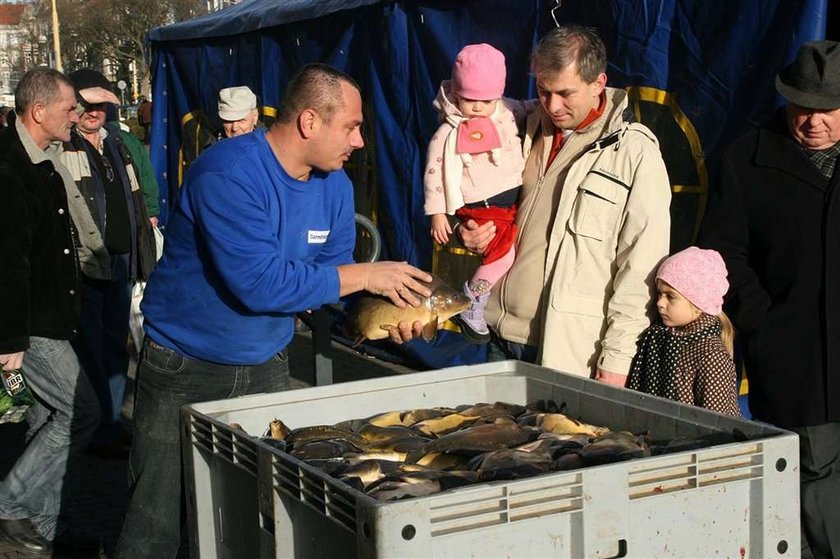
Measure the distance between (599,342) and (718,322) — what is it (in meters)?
0.42

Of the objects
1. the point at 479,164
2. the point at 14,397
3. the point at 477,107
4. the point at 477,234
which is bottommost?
the point at 14,397

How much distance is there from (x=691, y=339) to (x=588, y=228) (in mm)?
527

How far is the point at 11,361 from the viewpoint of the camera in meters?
5.33

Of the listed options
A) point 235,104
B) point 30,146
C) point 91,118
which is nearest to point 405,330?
point 30,146

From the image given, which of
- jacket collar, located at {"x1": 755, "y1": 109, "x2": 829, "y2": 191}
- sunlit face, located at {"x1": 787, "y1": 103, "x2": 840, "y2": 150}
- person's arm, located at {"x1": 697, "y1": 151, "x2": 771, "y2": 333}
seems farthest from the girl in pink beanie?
sunlit face, located at {"x1": 787, "y1": 103, "x2": 840, "y2": 150}

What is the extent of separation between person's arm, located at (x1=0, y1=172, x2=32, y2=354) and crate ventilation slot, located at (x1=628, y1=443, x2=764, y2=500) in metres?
3.45

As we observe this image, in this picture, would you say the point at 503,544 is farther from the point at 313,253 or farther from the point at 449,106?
the point at 449,106

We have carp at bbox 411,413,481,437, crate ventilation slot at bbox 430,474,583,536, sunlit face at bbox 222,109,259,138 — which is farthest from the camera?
sunlit face at bbox 222,109,259,138

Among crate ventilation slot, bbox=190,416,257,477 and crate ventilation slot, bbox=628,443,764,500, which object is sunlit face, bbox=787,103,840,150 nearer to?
crate ventilation slot, bbox=628,443,764,500

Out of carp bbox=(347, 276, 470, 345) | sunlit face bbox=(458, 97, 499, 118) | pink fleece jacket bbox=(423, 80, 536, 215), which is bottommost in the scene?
carp bbox=(347, 276, 470, 345)

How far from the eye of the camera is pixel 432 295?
3832 mm

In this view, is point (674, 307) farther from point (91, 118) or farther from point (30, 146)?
point (91, 118)

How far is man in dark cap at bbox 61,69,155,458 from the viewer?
6930mm

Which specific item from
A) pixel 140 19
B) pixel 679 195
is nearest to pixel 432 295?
pixel 679 195
